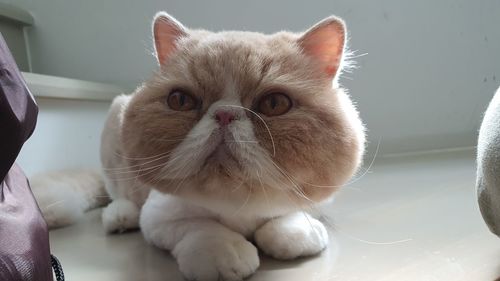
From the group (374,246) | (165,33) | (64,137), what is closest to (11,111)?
(165,33)

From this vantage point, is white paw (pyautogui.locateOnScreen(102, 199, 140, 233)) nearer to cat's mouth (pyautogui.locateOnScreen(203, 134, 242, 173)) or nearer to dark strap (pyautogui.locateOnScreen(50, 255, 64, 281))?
dark strap (pyautogui.locateOnScreen(50, 255, 64, 281))

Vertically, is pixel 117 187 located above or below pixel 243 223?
below

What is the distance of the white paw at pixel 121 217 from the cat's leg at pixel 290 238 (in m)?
0.39

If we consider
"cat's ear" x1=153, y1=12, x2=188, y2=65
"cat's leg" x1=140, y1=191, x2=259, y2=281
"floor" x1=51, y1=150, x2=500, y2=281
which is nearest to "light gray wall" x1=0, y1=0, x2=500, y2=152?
"floor" x1=51, y1=150, x2=500, y2=281

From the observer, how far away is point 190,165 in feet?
2.16

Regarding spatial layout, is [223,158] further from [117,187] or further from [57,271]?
[117,187]

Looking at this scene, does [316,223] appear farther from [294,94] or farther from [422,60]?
[422,60]

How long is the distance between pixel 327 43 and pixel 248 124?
26 cm

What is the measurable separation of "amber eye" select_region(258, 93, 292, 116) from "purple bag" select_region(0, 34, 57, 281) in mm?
331

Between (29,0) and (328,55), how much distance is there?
1919mm

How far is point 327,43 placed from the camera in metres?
0.80

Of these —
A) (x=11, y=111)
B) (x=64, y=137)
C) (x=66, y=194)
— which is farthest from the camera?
(x=64, y=137)

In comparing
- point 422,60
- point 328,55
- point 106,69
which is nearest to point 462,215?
point 328,55

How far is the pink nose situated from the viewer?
656mm
